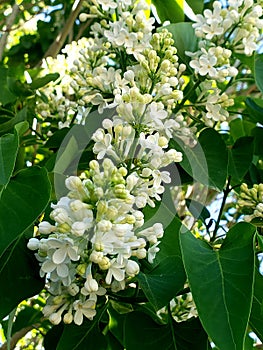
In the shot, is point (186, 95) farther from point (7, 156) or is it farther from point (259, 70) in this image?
point (7, 156)

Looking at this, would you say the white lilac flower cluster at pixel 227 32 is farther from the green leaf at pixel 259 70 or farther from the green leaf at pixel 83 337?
the green leaf at pixel 83 337

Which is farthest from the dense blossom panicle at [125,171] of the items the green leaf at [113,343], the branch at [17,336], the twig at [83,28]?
the twig at [83,28]

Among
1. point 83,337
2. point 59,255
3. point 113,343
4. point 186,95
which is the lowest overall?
point 113,343

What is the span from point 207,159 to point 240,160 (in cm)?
10

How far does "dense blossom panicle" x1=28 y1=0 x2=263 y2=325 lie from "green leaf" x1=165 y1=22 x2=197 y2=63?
0.09 metres

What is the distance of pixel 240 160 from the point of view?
49.7 inches

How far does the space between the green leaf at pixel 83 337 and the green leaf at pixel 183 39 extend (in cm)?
61

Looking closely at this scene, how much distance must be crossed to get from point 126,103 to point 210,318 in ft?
1.07

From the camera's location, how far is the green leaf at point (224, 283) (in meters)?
0.67

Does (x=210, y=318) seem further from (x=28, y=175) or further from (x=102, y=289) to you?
(x=28, y=175)

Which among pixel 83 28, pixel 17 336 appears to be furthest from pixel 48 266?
pixel 83 28

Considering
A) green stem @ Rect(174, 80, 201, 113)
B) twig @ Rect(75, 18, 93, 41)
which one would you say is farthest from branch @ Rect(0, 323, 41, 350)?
twig @ Rect(75, 18, 93, 41)

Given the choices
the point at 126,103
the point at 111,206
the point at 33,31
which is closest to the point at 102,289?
the point at 111,206

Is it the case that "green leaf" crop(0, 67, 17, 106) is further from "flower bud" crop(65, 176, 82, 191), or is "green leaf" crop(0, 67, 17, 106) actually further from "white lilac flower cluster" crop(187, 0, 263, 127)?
"flower bud" crop(65, 176, 82, 191)
